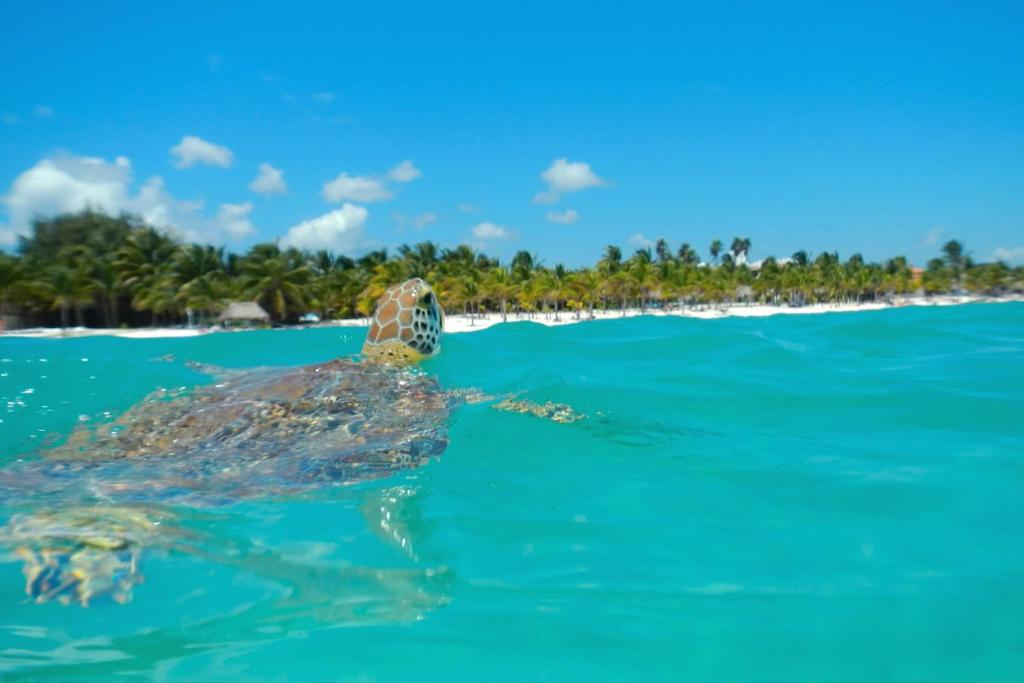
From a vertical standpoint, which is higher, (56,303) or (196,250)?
(196,250)

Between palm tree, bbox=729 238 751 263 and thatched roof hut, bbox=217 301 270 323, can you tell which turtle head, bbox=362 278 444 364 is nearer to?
thatched roof hut, bbox=217 301 270 323

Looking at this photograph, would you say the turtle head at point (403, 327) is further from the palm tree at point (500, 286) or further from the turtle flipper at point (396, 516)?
the palm tree at point (500, 286)

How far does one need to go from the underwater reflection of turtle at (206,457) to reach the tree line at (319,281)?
3840 cm

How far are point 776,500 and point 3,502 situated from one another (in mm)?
4650

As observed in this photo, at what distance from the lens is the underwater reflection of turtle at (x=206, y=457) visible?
9.89 ft

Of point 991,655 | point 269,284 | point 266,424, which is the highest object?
point 269,284

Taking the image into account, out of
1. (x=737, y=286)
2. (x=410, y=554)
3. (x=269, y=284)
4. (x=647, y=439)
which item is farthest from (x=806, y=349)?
(x=737, y=286)

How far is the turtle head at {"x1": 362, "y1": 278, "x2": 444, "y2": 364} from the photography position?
27.0ft

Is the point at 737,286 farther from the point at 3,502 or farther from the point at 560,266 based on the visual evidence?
the point at 3,502

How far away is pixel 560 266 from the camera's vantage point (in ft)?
195

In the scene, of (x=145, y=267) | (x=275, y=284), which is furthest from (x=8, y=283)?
(x=275, y=284)

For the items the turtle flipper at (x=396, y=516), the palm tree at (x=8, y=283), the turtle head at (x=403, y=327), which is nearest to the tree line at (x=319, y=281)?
the palm tree at (x=8, y=283)

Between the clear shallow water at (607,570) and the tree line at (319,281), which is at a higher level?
the tree line at (319,281)

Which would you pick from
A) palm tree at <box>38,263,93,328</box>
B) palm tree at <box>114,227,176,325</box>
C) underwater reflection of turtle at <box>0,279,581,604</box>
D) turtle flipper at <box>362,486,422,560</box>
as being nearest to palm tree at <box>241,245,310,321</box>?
palm tree at <box>114,227,176,325</box>
